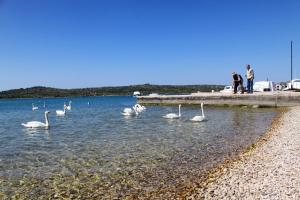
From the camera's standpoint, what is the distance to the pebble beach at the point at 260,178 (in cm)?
900

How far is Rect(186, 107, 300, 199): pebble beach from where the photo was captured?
900 cm

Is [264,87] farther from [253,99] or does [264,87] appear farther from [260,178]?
[260,178]

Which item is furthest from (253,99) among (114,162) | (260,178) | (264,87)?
(260,178)

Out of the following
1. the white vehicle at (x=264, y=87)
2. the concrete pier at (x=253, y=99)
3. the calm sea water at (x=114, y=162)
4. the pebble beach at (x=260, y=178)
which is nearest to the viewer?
the pebble beach at (x=260, y=178)

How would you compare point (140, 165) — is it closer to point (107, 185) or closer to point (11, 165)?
point (107, 185)

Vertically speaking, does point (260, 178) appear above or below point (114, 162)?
above

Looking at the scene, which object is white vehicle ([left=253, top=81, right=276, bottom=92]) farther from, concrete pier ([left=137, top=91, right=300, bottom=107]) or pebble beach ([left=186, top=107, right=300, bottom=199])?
pebble beach ([left=186, top=107, right=300, bottom=199])

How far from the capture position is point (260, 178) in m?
10.3

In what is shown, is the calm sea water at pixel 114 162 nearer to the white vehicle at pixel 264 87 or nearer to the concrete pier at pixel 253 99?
the concrete pier at pixel 253 99

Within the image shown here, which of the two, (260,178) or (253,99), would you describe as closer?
(260,178)

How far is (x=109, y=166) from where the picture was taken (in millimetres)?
13906

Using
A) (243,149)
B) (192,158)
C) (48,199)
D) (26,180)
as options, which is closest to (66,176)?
(26,180)

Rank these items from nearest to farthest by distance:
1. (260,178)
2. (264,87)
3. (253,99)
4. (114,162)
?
1. (260,178)
2. (114,162)
3. (253,99)
4. (264,87)

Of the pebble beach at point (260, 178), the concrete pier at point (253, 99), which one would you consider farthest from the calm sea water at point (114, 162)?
the concrete pier at point (253, 99)
